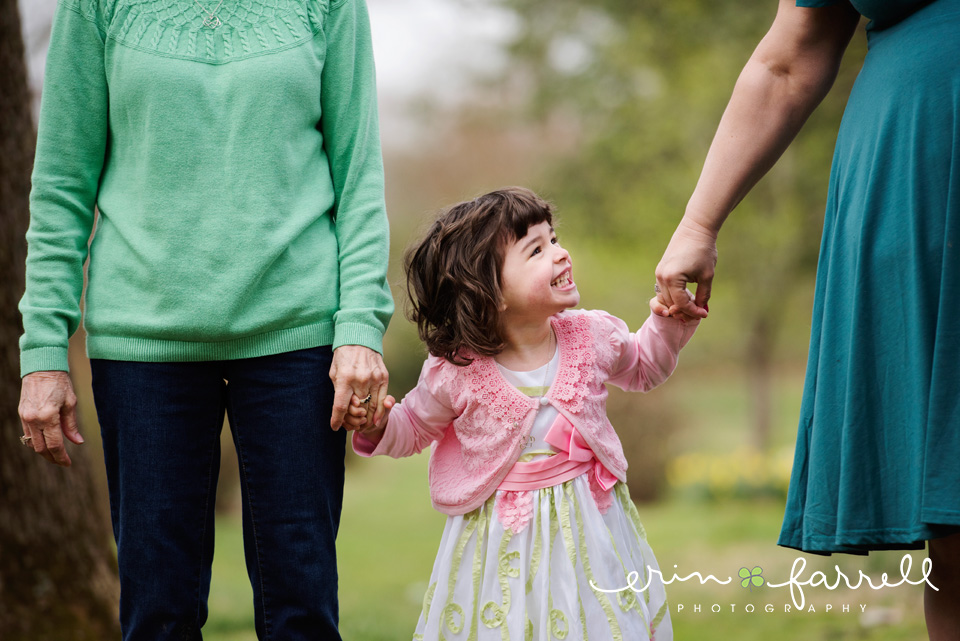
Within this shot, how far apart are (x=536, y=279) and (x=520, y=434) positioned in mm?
341

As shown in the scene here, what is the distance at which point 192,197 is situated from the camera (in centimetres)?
170

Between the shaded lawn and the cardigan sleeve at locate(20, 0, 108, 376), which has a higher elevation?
the cardigan sleeve at locate(20, 0, 108, 376)

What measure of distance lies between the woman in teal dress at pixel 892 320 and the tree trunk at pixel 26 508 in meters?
2.27

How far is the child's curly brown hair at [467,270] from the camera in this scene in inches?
81.0

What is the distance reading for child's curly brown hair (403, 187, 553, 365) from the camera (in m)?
2.06

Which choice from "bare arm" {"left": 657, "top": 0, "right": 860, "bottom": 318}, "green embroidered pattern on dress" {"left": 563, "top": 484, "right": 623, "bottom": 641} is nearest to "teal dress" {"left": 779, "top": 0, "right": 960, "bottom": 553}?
"bare arm" {"left": 657, "top": 0, "right": 860, "bottom": 318}

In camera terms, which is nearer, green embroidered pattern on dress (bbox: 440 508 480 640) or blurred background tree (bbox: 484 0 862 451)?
green embroidered pattern on dress (bbox: 440 508 480 640)

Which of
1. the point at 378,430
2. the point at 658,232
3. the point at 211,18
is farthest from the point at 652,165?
the point at 211,18

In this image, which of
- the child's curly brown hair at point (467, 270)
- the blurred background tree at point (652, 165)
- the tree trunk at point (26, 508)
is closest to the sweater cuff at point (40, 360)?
the child's curly brown hair at point (467, 270)

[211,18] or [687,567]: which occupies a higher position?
[211,18]

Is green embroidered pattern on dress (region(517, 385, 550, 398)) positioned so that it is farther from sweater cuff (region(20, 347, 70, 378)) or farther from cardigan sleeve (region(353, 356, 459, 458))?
sweater cuff (region(20, 347, 70, 378))

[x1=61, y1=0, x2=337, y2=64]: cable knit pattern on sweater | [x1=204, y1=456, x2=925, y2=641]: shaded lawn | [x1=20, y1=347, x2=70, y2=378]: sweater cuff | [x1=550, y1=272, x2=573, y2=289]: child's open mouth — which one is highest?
[x1=61, y1=0, x2=337, y2=64]: cable knit pattern on sweater

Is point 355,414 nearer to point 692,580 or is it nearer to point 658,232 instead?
point 692,580

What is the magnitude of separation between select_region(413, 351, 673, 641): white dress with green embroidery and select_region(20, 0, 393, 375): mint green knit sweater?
20.7 inches
